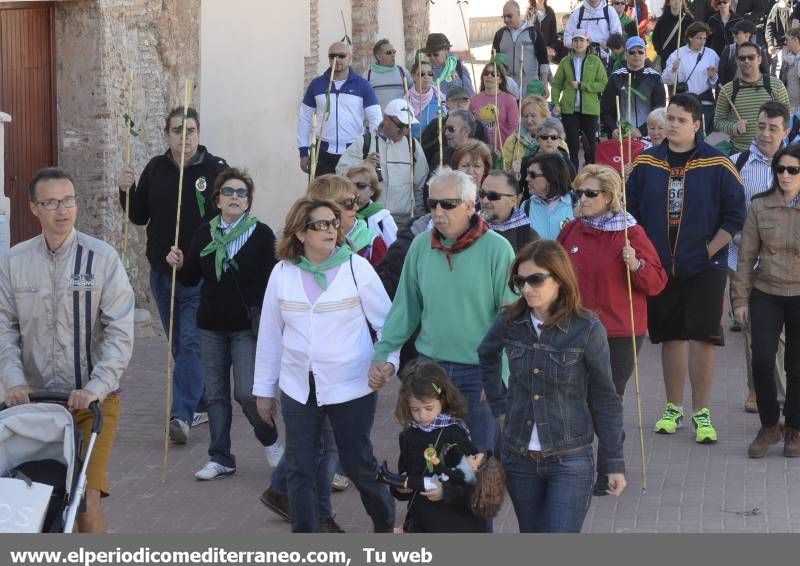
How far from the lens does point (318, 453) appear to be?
24.3ft

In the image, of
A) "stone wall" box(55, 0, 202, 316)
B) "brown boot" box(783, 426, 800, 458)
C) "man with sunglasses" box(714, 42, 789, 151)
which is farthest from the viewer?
"man with sunglasses" box(714, 42, 789, 151)

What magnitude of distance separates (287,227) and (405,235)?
1.27 meters

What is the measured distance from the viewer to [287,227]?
24.0 ft

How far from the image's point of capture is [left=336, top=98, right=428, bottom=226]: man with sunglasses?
11.5 meters

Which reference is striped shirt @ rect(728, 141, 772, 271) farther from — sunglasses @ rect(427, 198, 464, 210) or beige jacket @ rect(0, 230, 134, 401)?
beige jacket @ rect(0, 230, 134, 401)

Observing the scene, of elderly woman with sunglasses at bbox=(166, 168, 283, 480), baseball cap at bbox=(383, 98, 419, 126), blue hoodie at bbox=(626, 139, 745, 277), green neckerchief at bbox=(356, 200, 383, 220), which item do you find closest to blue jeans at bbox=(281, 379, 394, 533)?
elderly woman with sunglasses at bbox=(166, 168, 283, 480)

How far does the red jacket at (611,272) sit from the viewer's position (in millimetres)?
8516

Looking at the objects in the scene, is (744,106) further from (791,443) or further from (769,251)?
(791,443)

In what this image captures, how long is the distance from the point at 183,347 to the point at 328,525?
2599 mm

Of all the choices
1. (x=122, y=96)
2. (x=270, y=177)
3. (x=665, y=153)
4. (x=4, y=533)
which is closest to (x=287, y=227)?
(x=4, y=533)

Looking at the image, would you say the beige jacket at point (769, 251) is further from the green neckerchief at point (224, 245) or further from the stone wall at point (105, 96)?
the stone wall at point (105, 96)

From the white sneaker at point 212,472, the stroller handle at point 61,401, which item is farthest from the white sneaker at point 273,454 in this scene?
the stroller handle at point 61,401

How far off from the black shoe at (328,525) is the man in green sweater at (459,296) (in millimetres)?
985

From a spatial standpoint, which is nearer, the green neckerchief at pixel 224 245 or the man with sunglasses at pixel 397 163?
the green neckerchief at pixel 224 245
